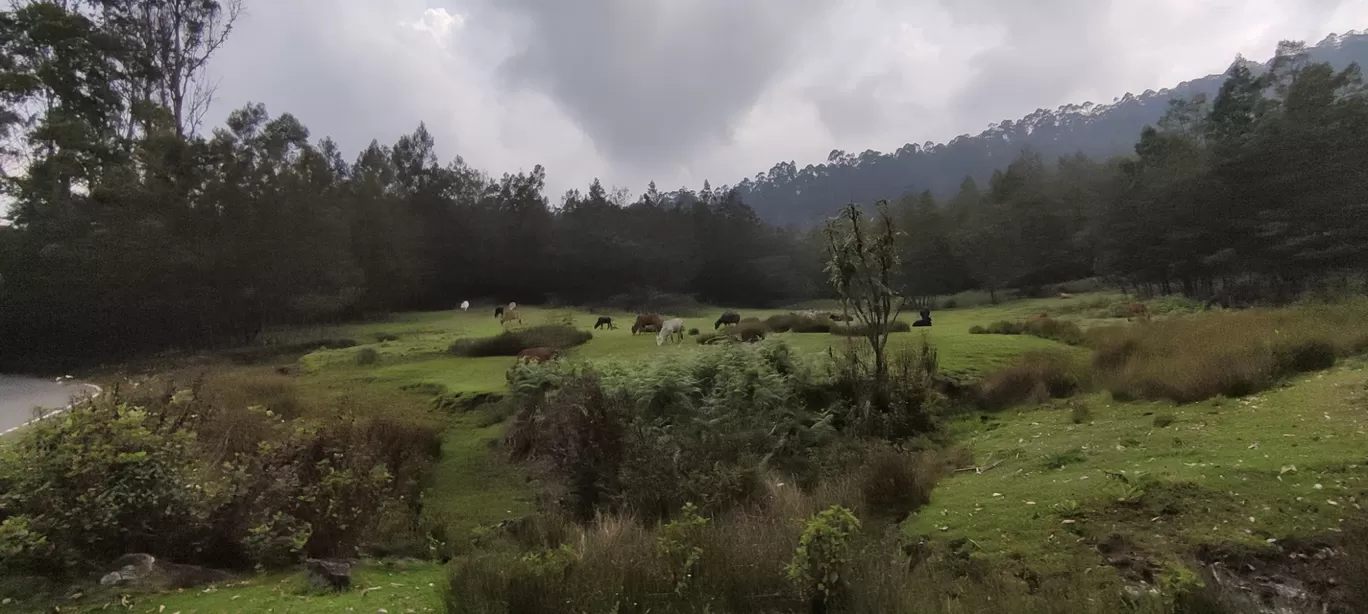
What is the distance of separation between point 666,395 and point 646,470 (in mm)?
2917

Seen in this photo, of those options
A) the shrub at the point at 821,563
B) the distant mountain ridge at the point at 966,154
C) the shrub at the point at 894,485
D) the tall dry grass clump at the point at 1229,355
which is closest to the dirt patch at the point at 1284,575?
the shrub at the point at 821,563

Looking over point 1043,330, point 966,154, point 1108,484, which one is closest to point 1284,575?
point 1108,484

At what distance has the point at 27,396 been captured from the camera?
50.9ft

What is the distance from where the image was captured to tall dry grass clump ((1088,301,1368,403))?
8781 mm

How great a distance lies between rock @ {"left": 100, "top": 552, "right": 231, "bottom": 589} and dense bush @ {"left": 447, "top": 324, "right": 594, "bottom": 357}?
14.4 meters

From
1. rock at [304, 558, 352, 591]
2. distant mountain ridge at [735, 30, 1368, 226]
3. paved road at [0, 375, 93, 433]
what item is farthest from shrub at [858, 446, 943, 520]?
distant mountain ridge at [735, 30, 1368, 226]

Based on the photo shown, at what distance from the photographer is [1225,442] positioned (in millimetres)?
6703

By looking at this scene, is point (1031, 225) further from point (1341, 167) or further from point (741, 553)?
point (741, 553)

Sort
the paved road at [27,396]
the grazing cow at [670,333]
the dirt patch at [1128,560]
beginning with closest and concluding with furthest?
the dirt patch at [1128,560] < the paved road at [27,396] < the grazing cow at [670,333]

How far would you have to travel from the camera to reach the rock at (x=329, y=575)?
4.98 m

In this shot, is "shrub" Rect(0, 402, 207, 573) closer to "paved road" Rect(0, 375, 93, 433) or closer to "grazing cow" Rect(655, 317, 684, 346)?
"paved road" Rect(0, 375, 93, 433)

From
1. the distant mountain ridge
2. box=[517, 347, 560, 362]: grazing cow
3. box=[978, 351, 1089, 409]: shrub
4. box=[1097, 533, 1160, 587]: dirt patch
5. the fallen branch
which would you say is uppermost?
the distant mountain ridge

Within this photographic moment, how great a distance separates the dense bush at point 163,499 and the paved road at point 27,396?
5.00 meters

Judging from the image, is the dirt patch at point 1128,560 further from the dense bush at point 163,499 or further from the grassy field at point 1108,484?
the dense bush at point 163,499
